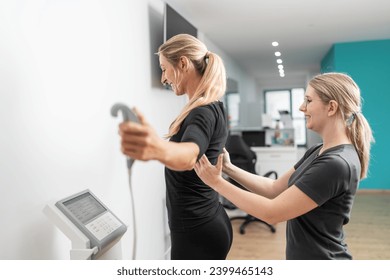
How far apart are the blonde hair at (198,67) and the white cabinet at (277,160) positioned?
1321mm

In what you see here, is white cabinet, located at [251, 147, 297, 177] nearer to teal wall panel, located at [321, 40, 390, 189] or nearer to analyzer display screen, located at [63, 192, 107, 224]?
teal wall panel, located at [321, 40, 390, 189]

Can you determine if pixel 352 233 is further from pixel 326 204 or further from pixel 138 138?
pixel 138 138

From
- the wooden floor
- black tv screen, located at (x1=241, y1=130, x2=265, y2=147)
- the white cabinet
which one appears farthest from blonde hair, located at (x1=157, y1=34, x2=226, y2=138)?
black tv screen, located at (x1=241, y1=130, x2=265, y2=147)

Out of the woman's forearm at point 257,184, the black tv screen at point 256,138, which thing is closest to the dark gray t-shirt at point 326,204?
the woman's forearm at point 257,184

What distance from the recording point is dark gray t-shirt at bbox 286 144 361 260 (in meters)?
0.67

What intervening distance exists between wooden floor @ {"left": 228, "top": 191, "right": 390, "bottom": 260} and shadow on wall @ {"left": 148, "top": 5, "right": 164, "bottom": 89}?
130cm

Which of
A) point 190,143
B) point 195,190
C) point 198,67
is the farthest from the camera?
point 195,190

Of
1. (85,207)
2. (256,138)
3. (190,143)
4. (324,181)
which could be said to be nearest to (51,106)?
(85,207)

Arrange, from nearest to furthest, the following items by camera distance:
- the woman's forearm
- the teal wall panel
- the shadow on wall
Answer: the woman's forearm < the shadow on wall < the teal wall panel

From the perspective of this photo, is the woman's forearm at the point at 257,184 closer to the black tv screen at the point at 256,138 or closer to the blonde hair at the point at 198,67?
the blonde hair at the point at 198,67

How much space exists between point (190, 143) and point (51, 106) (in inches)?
20.1

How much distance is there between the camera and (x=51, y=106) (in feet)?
2.76
